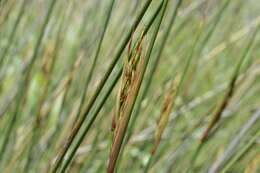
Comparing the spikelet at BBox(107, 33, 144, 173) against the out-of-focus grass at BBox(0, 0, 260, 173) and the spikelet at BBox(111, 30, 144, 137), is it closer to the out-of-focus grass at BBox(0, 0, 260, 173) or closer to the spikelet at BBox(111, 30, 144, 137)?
the spikelet at BBox(111, 30, 144, 137)

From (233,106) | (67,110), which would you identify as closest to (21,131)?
(67,110)

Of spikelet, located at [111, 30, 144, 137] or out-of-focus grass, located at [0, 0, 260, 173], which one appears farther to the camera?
out-of-focus grass, located at [0, 0, 260, 173]

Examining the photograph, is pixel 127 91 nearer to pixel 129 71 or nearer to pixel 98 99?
pixel 129 71

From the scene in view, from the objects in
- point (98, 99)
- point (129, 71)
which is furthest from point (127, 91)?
point (98, 99)

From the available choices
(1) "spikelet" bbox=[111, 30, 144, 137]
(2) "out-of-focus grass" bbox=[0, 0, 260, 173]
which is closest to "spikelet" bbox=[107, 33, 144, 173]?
(1) "spikelet" bbox=[111, 30, 144, 137]

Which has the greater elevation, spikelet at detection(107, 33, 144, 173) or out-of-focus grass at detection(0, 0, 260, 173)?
out-of-focus grass at detection(0, 0, 260, 173)

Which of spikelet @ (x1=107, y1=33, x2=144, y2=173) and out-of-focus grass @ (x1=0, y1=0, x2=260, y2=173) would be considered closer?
spikelet @ (x1=107, y1=33, x2=144, y2=173)

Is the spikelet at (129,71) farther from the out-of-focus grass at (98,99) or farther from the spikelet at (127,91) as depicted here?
the out-of-focus grass at (98,99)

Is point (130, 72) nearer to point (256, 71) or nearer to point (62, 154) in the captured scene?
point (62, 154)

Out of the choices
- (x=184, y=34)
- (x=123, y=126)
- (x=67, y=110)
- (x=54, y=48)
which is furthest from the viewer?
(x=184, y=34)

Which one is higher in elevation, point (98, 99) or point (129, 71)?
point (98, 99)

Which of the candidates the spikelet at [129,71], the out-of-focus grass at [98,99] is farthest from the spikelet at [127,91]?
the out-of-focus grass at [98,99]
